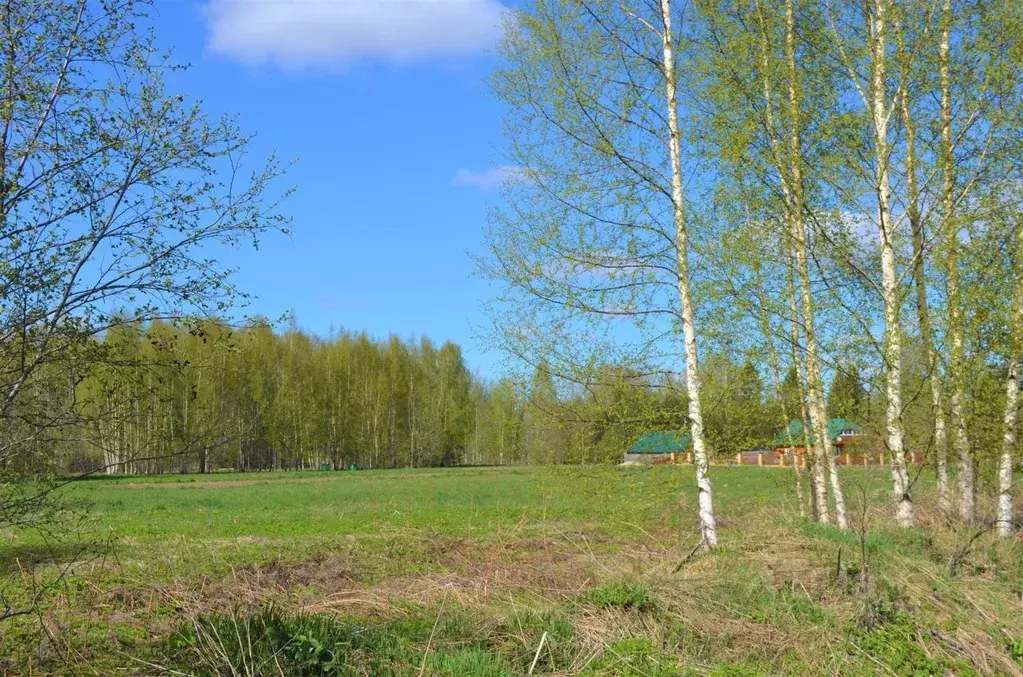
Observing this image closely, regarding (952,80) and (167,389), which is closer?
(167,389)

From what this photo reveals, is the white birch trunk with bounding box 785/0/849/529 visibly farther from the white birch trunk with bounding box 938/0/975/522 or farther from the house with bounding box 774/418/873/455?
the white birch trunk with bounding box 938/0/975/522

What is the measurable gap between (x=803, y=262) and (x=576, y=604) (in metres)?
7.06

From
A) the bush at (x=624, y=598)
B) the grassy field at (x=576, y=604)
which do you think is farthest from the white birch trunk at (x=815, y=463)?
the bush at (x=624, y=598)

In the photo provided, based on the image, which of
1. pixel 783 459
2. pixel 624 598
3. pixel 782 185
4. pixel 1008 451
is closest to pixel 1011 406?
pixel 1008 451

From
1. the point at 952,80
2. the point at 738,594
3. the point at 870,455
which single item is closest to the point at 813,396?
the point at 870,455

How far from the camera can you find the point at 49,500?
563cm

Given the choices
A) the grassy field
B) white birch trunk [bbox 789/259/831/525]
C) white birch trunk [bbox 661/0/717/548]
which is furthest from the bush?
white birch trunk [bbox 789/259/831/525]

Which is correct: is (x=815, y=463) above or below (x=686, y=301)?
below

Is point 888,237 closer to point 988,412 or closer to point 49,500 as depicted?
Answer: point 988,412

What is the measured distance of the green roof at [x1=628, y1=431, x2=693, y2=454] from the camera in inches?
442

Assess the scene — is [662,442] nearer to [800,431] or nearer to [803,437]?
[803,437]

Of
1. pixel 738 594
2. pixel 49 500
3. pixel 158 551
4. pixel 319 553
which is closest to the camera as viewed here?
pixel 49 500

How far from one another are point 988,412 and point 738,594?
18.4ft

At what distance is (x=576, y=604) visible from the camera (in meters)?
→ 7.63
